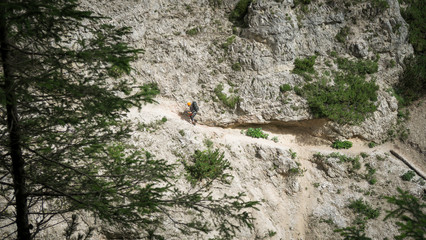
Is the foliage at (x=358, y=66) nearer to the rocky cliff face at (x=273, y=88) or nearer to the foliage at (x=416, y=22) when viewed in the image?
the rocky cliff face at (x=273, y=88)

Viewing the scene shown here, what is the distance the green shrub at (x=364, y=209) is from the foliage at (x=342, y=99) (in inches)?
230

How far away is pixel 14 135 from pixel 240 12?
66.6 ft

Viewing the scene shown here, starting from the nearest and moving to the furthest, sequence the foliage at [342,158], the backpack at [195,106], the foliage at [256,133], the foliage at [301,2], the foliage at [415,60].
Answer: the foliage at [342,158] < the backpack at [195,106] < the foliage at [256,133] < the foliage at [415,60] < the foliage at [301,2]

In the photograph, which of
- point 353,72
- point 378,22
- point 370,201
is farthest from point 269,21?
point 370,201

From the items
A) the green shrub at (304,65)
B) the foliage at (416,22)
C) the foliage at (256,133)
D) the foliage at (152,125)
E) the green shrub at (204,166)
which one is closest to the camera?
the green shrub at (204,166)

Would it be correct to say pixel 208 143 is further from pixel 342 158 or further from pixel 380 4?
pixel 380 4

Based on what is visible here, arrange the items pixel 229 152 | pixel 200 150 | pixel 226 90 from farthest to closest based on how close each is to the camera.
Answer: pixel 226 90 → pixel 229 152 → pixel 200 150

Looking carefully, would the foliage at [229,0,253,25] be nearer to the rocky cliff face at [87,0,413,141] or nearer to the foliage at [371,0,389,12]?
the rocky cliff face at [87,0,413,141]

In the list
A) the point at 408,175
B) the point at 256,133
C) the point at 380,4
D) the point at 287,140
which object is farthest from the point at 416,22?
the point at 256,133

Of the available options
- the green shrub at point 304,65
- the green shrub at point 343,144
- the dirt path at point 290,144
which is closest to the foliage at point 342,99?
the green shrub at point 304,65

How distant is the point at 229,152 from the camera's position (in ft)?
61.4

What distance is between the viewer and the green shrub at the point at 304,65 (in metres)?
20.4

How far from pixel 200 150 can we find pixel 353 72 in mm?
14157

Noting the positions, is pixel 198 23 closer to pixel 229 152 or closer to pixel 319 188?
pixel 229 152
